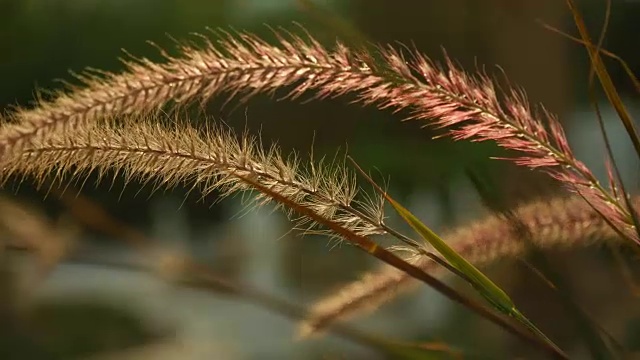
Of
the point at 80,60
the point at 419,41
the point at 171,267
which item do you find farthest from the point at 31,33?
the point at 419,41

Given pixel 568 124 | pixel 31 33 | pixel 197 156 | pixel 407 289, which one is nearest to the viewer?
pixel 197 156

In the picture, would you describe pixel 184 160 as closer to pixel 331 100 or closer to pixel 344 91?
pixel 344 91

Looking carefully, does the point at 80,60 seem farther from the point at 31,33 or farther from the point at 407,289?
the point at 407,289

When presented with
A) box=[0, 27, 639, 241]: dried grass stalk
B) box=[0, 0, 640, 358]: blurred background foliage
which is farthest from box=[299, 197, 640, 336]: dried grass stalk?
box=[0, 0, 640, 358]: blurred background foliage

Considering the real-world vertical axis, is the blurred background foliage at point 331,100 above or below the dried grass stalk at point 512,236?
above

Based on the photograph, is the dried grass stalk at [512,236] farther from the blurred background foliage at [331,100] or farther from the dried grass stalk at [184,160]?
the blurred background foliage at [331,100]

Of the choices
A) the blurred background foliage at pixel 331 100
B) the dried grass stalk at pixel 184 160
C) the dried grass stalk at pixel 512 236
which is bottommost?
the dried grass stalk at pixel 512 236

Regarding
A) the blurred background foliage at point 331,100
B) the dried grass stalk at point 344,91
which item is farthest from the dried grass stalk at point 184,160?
the blurred background foliage at point 331,100

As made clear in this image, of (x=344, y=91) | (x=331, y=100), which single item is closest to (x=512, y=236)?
(x=344, y=91)
